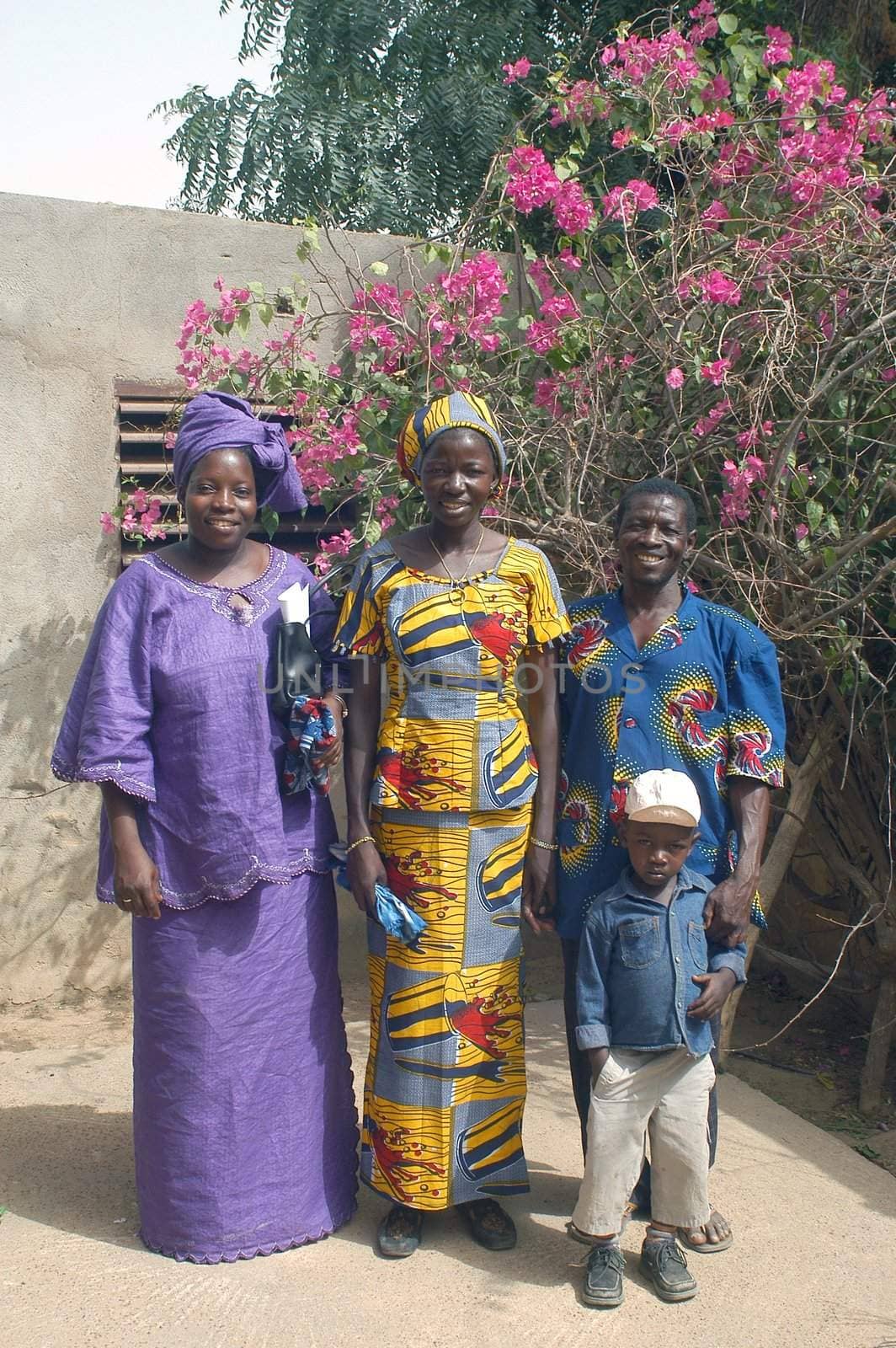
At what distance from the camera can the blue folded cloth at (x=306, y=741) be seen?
9.21 ft

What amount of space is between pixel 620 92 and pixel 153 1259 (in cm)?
395

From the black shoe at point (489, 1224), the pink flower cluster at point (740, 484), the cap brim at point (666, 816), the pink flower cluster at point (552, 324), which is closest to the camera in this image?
the cap brim at point (666, 816)

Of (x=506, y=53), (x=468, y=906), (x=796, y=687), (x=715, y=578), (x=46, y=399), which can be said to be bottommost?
(x=468, y=906)

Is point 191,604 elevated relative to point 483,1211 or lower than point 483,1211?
elevated

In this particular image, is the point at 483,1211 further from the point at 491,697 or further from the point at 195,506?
the point at 195,506

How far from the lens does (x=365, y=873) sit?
282cm

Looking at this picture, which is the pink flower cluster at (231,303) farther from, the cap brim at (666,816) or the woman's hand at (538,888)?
the cap brim at (666,816)

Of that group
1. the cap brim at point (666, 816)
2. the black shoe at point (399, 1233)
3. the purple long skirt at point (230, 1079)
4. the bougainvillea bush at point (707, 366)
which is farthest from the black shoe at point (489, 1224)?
the bougainvillea bush at point (707, 366)

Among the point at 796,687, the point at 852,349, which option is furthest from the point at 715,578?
the point at 852,349

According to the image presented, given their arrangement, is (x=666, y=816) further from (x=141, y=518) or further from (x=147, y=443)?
(x=147, y=443)

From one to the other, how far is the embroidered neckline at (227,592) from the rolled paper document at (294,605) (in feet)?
0.17

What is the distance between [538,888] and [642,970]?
0.35 meters

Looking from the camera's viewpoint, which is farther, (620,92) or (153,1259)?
(620,92)

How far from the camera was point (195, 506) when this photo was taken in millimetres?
2795
